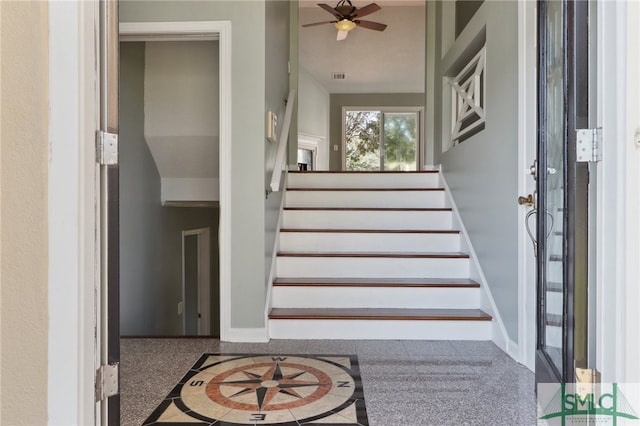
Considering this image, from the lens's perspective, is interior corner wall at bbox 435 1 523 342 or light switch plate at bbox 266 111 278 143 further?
light switch plate at bbox 266 111 278 143

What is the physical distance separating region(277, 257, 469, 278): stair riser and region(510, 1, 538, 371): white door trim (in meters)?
0.96

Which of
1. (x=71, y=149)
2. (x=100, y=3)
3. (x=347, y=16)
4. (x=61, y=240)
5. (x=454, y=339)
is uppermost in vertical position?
(x=347, y=16)

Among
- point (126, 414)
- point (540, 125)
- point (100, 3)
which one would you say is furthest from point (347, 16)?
point (126, 414)

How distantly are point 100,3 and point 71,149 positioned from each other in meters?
0.46

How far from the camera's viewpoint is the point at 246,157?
2826 mm

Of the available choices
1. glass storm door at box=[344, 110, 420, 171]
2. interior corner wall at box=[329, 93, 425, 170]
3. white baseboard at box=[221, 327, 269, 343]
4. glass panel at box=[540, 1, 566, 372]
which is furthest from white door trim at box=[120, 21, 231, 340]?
glass storm door at box=[344, 110, 420, 171]

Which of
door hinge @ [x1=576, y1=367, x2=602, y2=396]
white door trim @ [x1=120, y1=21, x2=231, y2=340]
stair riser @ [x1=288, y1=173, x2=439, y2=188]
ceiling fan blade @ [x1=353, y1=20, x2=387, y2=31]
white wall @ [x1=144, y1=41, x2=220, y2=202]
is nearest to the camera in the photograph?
door hinge @ [x1=576, y1=367, x2=602, y2=396]

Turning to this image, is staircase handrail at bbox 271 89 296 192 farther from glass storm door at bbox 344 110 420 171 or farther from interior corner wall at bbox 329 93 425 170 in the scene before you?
glass storm door at bbox 344 110 420 171

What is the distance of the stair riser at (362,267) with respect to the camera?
333 cm

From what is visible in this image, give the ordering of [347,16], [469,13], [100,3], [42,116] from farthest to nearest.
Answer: [347,16], [469,13], [100,3], [42,116]

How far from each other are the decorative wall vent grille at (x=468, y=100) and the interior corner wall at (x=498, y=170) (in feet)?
0.84

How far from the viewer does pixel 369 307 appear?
3.07 meters

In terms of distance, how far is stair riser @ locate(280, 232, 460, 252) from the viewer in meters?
3.58

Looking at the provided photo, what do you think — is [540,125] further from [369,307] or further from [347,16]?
[347,16]
